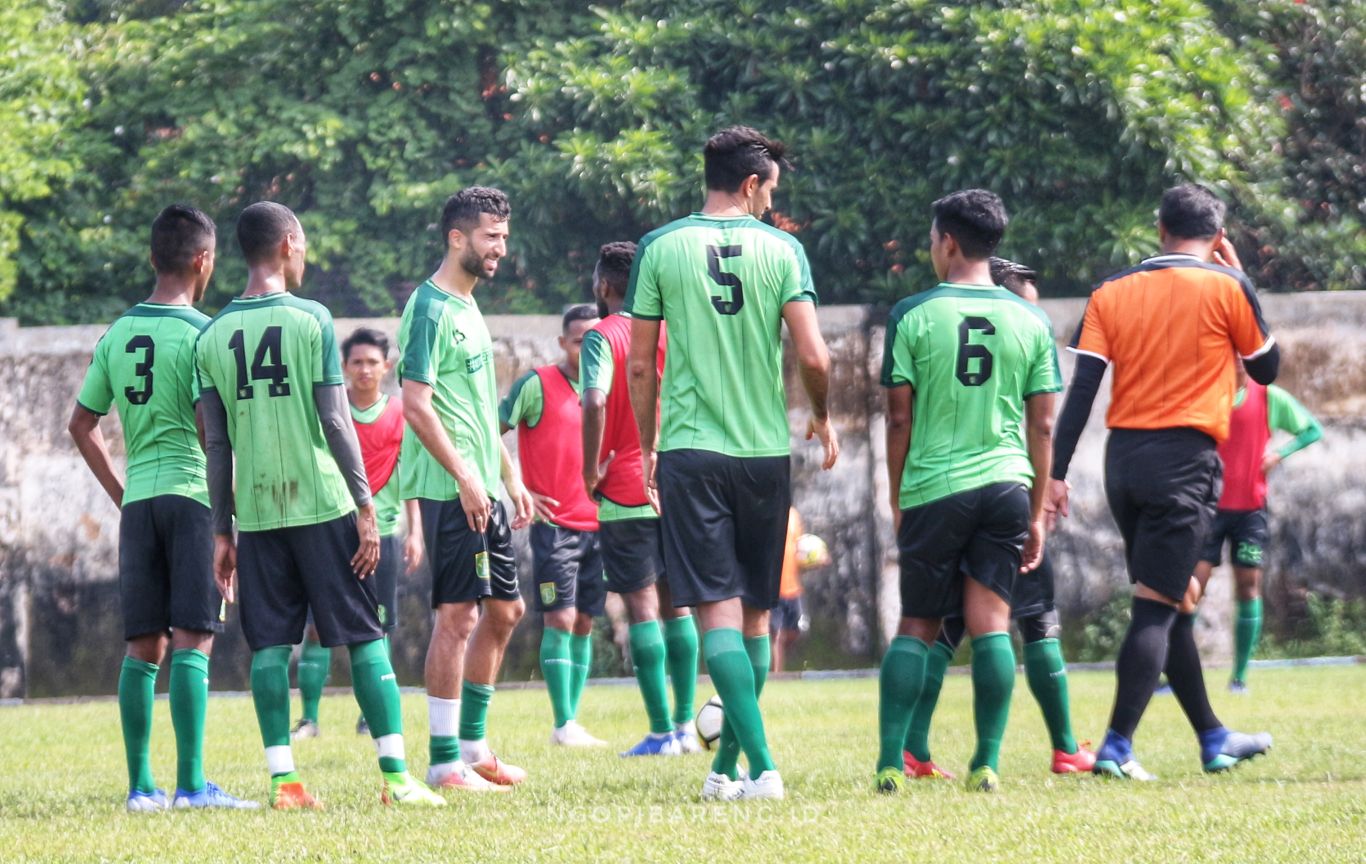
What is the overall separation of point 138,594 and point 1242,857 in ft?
13.4

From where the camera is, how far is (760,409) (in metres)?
6.71

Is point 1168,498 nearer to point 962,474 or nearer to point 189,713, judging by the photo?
point 962,474

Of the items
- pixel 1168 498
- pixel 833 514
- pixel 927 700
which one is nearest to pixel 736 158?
pixel 1168 498

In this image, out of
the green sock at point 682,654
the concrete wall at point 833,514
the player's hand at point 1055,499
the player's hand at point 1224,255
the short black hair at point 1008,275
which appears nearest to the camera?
the player's hand at point 1055,499

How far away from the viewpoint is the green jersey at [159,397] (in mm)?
7156

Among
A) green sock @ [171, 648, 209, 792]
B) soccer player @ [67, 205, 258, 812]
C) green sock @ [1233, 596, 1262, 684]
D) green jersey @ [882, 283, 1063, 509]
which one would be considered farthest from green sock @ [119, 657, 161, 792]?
green sock @ [1233, 596, 1262, 684]

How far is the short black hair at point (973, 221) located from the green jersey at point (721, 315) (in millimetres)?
633

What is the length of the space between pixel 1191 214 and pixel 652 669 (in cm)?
343

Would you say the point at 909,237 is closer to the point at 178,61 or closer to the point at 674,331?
the point at 178,61

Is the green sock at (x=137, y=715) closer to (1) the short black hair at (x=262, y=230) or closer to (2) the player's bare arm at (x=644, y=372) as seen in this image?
(1) the short black hair at (x=262, y=230)

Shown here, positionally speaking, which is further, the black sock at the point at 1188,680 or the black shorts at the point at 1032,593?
the black shorts at the point at 1032,593

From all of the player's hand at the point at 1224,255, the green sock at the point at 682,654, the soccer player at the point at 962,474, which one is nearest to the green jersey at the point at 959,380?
the soccer player at the point at 962,474

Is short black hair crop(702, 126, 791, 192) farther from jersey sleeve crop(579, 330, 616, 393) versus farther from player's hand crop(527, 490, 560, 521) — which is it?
player's hand crop(527, 490, 560, 521)

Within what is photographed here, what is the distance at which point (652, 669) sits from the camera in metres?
9.27
